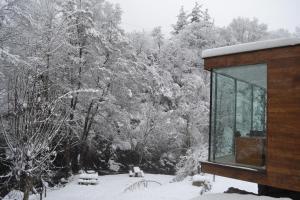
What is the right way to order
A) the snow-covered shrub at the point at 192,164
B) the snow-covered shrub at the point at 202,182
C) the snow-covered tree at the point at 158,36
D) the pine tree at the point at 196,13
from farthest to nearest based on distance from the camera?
the pine tree at the point at 196,13 → the snow-covered tree at the point at 158,36 → the snow-covered shrub at the point at 192,164 → the snow-covered shrub at the point at 202,182

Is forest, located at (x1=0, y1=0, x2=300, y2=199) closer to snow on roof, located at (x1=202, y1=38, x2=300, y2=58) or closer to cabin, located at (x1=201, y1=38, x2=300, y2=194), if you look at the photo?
snow on roof, located at (x1=202, y1=38, x2=300, y2=58)

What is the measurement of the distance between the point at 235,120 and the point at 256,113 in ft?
2.75

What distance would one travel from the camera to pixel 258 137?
22.5 ft

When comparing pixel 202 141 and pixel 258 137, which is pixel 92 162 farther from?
pixel 258 137

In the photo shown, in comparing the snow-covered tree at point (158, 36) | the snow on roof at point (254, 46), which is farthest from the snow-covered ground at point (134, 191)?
the snow-covered tree at point (158, 36)

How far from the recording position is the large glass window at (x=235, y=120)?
6.87 meters

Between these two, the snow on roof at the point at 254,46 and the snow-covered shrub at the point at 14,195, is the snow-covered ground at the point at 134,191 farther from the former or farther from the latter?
the snow on roof at the point at 254,46

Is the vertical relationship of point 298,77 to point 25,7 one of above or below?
below

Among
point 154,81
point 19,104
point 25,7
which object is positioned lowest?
point 19,104

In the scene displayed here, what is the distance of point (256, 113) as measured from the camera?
816cm

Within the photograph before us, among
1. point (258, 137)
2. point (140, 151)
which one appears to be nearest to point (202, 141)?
point (140, 151)

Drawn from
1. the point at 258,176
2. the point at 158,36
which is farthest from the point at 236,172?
the point at 158,36

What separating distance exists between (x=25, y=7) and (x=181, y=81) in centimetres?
1265

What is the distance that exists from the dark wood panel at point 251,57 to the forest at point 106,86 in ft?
21.3
